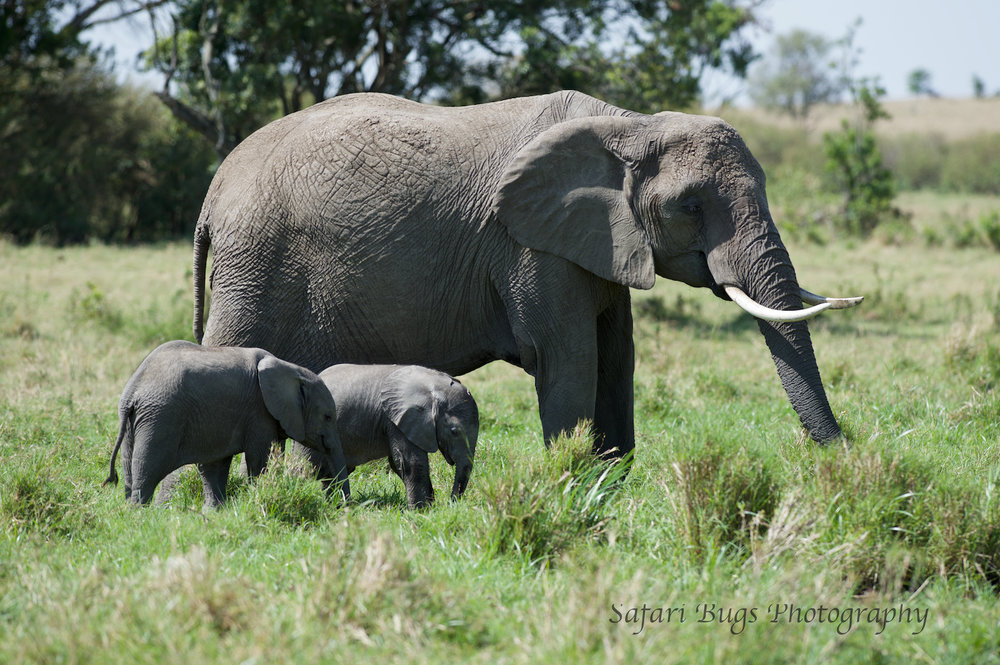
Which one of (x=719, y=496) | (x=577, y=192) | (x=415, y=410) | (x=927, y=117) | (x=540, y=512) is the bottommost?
(x=540, y=512)

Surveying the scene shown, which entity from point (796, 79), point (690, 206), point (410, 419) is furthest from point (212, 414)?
point (796, 79)

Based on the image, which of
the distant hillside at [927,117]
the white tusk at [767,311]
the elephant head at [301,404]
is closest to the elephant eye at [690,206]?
the white tusk at [767,311]

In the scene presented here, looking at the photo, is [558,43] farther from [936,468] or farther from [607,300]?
[936,468]

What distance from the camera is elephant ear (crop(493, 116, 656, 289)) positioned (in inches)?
241

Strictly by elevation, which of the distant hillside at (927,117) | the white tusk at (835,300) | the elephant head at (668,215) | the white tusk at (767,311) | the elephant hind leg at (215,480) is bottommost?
the elephant hind leg at (215,480)

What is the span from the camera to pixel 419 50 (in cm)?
1447

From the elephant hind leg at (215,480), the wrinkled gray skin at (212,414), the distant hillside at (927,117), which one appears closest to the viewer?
the wrinkled gray skin at (212,414)

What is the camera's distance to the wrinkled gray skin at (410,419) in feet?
19.5

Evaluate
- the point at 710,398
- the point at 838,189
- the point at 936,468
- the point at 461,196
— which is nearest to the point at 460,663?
the point at 936,468

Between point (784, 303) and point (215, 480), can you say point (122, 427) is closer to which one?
point (215, 480)

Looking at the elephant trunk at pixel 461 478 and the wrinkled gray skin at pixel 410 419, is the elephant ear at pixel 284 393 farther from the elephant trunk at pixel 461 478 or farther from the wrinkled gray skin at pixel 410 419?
the elephant trunk at pixel 461 478

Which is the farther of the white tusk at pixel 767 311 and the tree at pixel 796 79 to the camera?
the tree at pixel 796 79

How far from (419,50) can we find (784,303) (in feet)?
32.0

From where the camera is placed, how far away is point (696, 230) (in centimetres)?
606
